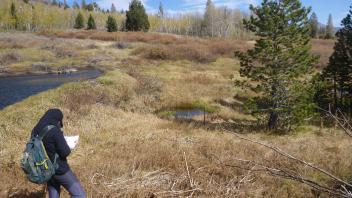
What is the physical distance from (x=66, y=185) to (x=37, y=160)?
2.18ft

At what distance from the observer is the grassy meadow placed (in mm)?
6902

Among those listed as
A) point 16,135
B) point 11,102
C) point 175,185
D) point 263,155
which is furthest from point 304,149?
point 11,102

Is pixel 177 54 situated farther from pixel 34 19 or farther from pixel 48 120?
pixel 34 19

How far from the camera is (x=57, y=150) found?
16.3 ft

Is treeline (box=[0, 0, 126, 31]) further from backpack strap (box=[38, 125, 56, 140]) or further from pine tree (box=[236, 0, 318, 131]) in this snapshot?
backpack strap (box=[38, 125, 56, 140])

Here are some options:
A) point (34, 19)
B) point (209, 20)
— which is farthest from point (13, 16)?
point (209, 20)

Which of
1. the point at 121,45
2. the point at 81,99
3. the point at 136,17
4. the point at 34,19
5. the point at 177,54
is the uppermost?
the point at 34,19

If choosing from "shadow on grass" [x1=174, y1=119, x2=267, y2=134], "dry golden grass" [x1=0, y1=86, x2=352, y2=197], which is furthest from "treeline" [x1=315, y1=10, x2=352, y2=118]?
"dry golden grass" [x1=0, y1=86, x2=352, y2=197]

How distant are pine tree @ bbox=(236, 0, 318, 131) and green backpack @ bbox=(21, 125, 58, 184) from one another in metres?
10.1

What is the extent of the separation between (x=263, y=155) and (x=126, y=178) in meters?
3.68

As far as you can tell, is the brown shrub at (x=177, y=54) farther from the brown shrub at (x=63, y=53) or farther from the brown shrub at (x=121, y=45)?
the brown shrub at (x=63, y=53)

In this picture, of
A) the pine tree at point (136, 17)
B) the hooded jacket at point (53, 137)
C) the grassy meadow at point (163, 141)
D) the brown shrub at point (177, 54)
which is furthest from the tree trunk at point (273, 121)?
the pine tree at point (136, 17)

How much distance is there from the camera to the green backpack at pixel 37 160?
4.85 meters

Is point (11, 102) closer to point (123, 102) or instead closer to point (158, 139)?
point (123, 102)
